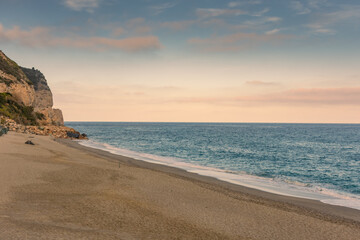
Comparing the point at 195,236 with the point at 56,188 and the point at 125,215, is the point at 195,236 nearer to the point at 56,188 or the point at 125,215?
the point at 125,215

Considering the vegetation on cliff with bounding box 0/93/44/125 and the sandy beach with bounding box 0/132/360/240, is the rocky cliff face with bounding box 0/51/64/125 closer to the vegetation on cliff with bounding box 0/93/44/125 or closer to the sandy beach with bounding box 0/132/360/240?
the vegetation on cliff with bounding box 0/93/44/125

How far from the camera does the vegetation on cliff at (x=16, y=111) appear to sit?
5432 cm

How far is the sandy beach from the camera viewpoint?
8.37m

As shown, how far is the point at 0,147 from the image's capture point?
2384cm

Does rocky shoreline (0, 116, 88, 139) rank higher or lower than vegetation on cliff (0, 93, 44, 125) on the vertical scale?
lower

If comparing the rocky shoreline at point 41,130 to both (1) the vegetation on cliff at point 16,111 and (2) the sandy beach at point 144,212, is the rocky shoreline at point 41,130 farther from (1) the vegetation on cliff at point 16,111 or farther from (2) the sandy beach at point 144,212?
(2) the sandy beach at point 144,212

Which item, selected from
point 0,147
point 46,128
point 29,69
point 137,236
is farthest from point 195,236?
point 29,69

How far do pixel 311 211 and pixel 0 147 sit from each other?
25.9 metres

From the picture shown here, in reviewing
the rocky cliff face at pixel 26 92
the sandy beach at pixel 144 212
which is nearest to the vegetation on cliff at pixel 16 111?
the rocky cliff face at pixel 26 92

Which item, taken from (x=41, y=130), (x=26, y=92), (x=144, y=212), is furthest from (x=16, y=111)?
(x=144, y=212)

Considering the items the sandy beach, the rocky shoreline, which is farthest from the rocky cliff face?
the sandy beach

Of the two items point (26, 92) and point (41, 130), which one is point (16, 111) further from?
point (26, 92)

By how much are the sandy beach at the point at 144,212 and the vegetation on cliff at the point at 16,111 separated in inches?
1783

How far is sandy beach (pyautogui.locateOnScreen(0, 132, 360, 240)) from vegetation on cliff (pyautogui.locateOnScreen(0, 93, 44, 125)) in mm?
45290
